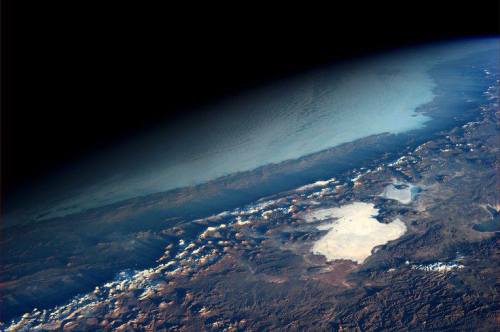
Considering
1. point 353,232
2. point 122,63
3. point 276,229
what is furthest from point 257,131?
point 122,63

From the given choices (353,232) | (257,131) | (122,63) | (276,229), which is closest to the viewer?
(353,232)

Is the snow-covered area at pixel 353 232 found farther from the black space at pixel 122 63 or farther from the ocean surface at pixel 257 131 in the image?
the black space at pixel 122 63

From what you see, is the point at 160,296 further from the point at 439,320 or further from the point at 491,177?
the point at 491,177

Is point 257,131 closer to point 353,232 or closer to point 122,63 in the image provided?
point 353,232

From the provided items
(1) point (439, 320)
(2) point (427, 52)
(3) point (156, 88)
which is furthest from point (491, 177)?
(2) point (427, 52)

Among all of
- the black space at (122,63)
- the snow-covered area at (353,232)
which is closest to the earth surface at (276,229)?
the snow-covered area at (353,232)

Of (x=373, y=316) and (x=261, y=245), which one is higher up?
(x=261, y=245)
